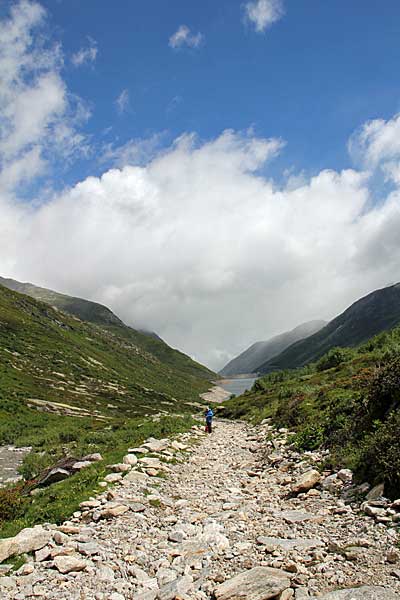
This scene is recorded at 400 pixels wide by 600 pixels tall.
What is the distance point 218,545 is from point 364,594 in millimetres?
3913

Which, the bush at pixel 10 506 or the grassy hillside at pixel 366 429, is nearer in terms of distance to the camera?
the grassy hillside at pixel 366 429

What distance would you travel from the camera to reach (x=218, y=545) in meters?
9.53

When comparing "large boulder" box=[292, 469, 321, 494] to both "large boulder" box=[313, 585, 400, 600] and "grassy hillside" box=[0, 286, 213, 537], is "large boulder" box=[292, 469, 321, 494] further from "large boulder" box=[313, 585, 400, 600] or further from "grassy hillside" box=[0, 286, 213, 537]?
"grassy hillside" box=[0, 286, 213, 537]

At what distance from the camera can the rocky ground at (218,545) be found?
7.36 m

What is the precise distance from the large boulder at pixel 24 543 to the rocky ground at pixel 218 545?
0.09 feet

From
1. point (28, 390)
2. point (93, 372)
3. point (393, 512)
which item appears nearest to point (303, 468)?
point (393, 512)

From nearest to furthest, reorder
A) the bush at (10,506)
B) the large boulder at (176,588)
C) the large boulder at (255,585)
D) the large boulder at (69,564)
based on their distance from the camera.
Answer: the large boulder at (255,585)
the large boulder at (176,588)
the large boulder at (69,564)
the bush at (10,506)

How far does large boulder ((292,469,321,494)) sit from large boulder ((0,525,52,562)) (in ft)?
25.1

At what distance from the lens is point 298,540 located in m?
9.16

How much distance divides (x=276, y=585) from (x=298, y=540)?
2251 millimetres

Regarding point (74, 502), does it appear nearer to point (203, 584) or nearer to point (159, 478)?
point (159, 478)

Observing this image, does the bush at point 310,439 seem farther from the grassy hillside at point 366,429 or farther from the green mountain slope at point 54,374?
the green mountain slope at point 54,374

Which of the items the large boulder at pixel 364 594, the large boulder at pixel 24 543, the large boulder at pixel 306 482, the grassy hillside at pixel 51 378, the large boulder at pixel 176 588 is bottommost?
the large boulder at pixel 306 482

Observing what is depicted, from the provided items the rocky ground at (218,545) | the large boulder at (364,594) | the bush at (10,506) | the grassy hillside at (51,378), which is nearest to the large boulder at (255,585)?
the rocky ground at (218,545)
